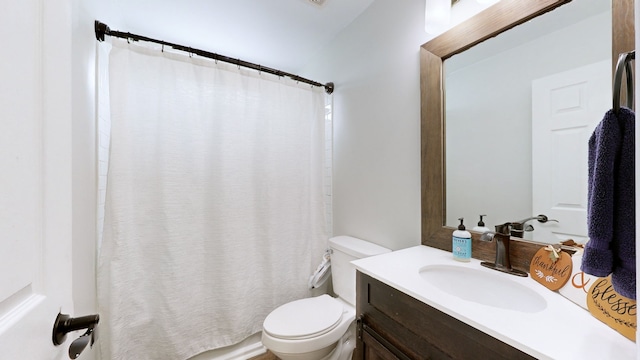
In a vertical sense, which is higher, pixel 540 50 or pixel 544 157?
pixel 540 50

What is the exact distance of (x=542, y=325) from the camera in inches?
22.8

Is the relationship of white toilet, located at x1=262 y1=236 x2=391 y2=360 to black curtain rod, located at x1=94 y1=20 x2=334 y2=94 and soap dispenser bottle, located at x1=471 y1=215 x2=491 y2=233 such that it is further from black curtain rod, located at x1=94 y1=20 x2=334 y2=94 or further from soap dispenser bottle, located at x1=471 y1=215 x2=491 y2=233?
black curtain rod, located at x1=94 y1=20 x2=334 y2=94

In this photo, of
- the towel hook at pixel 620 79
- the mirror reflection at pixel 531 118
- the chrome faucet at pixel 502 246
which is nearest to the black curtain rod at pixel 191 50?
the mirror reflection at pixel 531 118

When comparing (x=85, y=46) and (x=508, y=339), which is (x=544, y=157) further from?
(x=85, y=46)

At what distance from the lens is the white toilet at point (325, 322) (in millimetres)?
1161

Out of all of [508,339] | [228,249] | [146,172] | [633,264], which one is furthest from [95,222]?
[633,264]

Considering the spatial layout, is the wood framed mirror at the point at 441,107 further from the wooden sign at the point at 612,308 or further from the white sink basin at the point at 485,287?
the wooden sign at the point at 612,308

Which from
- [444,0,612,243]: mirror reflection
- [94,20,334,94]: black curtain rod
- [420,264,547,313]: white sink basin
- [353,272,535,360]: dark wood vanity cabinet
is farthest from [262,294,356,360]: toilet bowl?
[94,20,334,94]: black curtain rod

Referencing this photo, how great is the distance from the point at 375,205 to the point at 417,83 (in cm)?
74

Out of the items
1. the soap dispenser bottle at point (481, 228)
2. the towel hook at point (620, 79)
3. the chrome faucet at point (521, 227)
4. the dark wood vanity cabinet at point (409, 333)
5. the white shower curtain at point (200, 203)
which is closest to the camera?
the towel hook at point (620, 79)

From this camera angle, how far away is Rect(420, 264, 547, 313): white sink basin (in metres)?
→ 0.78

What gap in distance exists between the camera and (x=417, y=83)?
1271mm

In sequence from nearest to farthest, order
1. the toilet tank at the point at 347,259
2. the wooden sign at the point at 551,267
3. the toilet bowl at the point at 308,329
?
1. the wooden sign at the point at 551,267
2. the toilet bowl at the point at 308,329
3. the toilet tank at the point at 347,259

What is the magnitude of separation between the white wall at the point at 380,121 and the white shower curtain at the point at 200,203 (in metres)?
0.24
